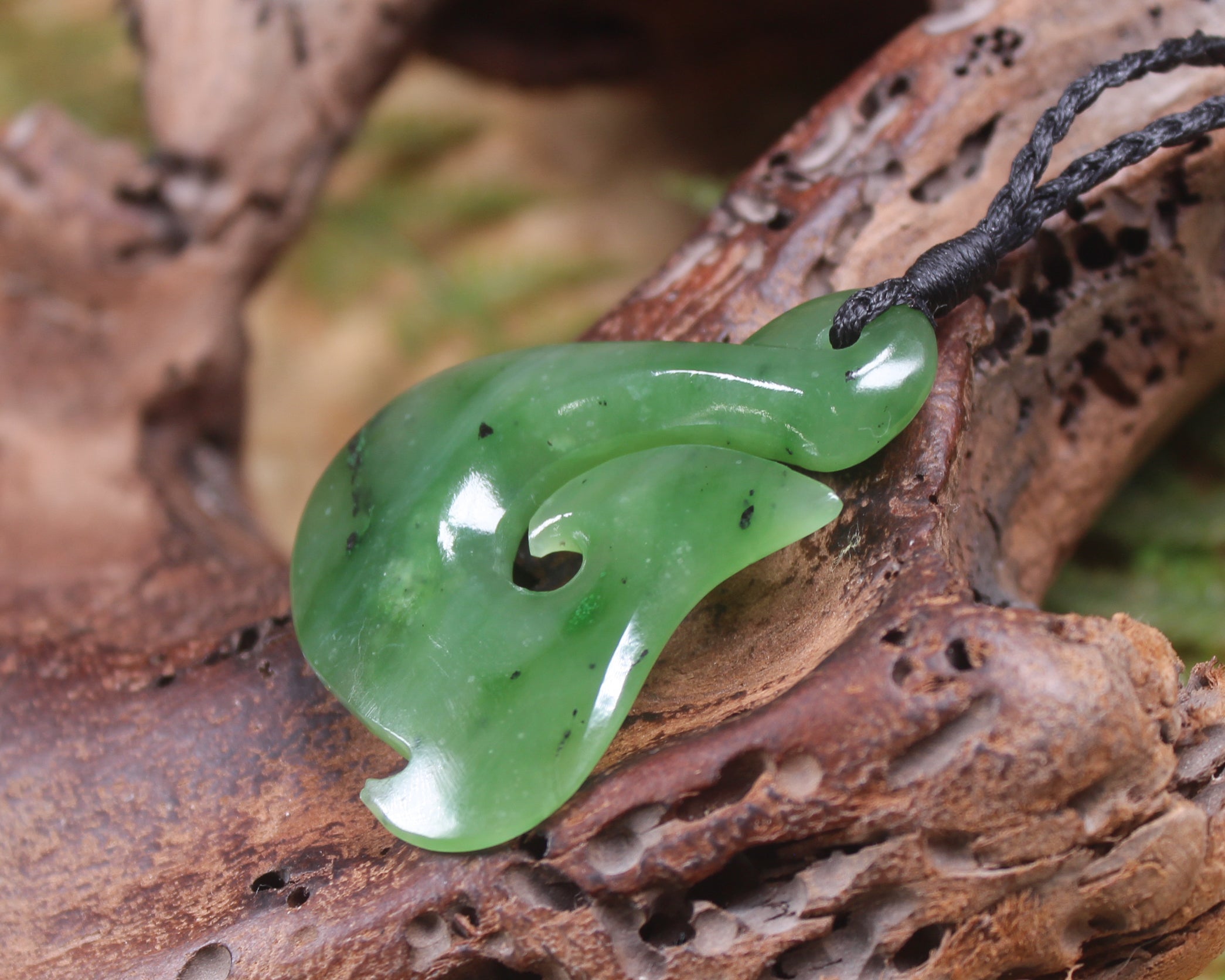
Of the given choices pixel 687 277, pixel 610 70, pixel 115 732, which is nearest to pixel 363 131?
pixel 610 70

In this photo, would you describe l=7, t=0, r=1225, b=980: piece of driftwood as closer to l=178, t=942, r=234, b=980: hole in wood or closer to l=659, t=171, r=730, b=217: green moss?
l=178, t=942, r=234, b=980: hole in wood

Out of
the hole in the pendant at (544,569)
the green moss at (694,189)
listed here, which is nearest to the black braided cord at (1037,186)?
the hole in the pendant at (544,569)

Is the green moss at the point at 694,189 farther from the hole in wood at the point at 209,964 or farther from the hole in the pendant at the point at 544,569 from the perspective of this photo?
the hole in wood at the point at 209,964

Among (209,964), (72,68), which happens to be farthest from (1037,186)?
(72,68)

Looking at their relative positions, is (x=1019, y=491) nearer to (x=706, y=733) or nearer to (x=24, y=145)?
(x=706, y=733)

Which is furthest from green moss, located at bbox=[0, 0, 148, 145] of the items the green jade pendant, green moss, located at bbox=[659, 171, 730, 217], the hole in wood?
the hole in wood
